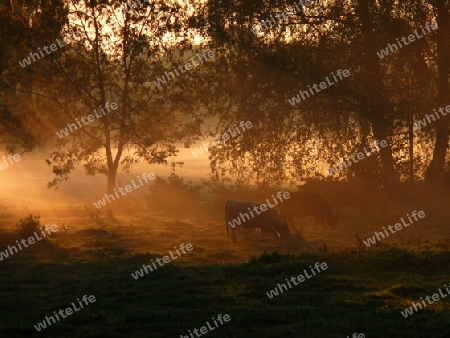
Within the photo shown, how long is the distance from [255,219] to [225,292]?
11.7 metres

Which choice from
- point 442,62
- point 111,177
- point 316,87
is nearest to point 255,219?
point 316,87

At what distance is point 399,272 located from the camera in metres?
18.7

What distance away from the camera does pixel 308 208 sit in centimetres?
3291

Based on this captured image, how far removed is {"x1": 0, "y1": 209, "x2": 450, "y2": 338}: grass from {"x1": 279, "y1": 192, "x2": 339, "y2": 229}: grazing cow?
6.32m

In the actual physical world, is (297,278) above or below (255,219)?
below

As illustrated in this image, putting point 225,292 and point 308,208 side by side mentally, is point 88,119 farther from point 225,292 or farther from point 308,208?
point 225,292

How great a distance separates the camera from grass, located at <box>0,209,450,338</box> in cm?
1341

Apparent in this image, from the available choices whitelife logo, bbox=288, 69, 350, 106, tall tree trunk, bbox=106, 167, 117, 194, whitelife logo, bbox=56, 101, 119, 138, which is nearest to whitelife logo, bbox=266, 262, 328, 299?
whitelife logo, bbox=288, 69, 350, 106

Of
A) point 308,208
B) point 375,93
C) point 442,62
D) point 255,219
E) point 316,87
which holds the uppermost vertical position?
point 316,87

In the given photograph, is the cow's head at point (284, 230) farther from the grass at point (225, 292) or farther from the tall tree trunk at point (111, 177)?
the tall tree trunk at point (111, 177)

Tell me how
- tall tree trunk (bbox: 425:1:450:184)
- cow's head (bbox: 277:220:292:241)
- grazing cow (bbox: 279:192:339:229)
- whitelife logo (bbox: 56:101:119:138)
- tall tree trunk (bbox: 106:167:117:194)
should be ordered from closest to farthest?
cow's head (bbox: 277:220:292:241), grazing cow (bbox: 279:192:339:229), tall tree trunk (bbox: 425:1:450:184), whitelife logo (bbox: 56:101:119:138), tall tree trunk (bbox: 106:167:117:194)

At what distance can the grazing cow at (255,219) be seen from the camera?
28109 mm

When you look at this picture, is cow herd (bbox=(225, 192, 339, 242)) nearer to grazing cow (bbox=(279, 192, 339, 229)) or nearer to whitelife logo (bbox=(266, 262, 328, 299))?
grazing cow (bbox=(279, 192, 339, 229))

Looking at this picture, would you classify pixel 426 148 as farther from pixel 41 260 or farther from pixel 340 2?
pixel 41 260
